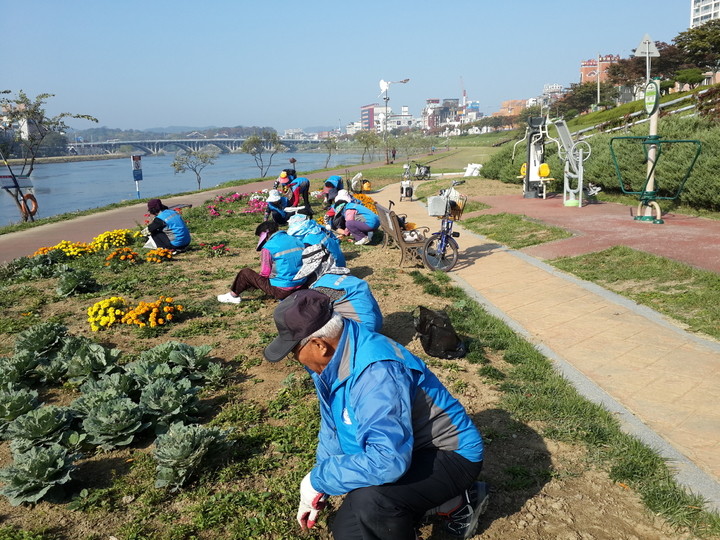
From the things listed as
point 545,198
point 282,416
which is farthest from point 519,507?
point 545,198

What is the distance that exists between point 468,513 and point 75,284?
6.97 m

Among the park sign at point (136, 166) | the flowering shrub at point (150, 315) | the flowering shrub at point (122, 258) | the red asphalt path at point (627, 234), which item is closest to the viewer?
the flowering shrub at point (150, 315)

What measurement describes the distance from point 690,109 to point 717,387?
20.3m

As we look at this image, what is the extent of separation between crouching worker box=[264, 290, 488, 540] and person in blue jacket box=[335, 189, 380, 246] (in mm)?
8353

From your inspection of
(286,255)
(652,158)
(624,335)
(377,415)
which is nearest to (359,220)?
Result: (286,255)

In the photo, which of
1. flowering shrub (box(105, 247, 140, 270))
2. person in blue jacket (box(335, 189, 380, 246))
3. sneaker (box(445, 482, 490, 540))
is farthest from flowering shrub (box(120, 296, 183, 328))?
person in blue jacket (box(335, 189, 380, 246))

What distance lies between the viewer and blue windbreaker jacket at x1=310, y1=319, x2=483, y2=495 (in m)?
2.07

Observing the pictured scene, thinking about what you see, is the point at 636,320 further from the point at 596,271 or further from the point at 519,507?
the point at 519,507

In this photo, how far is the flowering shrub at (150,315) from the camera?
623cm

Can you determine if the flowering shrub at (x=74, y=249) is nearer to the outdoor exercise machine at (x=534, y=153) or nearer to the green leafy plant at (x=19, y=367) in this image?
the green leafy plant at (x=19, y=367)

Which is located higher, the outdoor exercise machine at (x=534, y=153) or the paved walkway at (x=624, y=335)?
the outdoor exercise machine at (x=534, y=153)

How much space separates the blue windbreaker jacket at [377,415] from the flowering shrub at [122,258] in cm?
812

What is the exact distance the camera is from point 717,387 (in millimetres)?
4176

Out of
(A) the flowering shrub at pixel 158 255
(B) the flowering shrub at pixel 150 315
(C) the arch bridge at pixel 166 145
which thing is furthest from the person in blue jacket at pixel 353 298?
(C) the arch bridge at pixel 166 145
